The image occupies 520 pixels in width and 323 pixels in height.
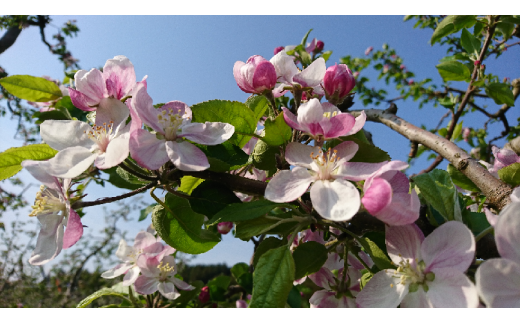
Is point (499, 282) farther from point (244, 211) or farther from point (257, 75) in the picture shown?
point (257, 75)

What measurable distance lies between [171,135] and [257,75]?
288mm

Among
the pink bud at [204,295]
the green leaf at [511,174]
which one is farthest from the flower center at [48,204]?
the pink bud at [204,295]

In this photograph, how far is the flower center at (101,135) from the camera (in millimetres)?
785

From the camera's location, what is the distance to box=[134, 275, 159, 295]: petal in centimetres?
153

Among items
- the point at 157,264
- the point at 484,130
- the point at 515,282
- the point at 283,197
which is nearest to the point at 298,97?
the point at 283,197

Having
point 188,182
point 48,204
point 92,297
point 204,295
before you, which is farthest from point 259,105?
point 204,295

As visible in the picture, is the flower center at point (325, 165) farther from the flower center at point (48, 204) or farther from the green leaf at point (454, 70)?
the green leaf at point (454, 70)

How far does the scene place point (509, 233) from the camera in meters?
0.52

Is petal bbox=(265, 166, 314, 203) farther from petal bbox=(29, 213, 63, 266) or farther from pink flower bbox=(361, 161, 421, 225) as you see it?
petal bbox=(29, 213, 63, 266)

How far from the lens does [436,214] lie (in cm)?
77

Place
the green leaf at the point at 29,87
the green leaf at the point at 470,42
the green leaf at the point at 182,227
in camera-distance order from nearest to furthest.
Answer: the green leaf at the point at 182,227 < the green leaf at the point at 29,87 < the green leaf at the point at 470,42

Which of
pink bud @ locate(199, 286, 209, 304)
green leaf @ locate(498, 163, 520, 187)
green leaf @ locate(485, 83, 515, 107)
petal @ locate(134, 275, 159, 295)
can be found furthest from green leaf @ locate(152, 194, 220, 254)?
green leaf @ locate(485, 83, 515, 107)

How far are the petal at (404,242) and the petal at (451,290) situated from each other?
49 millimetres

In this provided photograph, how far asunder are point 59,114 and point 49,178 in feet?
2.54
